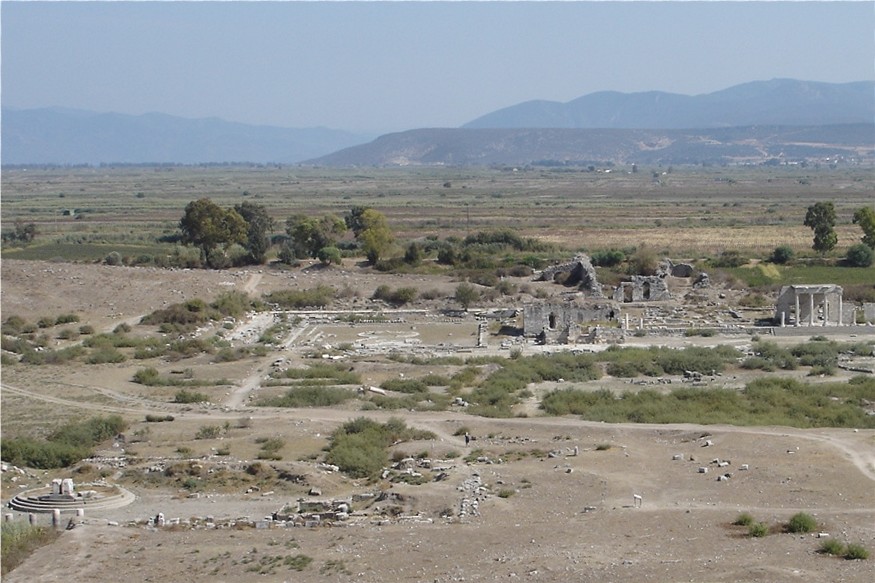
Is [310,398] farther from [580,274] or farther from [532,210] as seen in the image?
[532,210]

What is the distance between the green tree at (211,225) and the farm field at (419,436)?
450 cm

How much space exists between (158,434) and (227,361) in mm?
11145

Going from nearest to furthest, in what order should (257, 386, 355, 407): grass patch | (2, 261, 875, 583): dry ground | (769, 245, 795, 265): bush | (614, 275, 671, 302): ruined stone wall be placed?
(2, 261, 875, 583): dry ground → (257, 386, 355, 407): grass patch → (614, 275, 671, 302): ruined stone wall → (769, 245, 795, 265): bush

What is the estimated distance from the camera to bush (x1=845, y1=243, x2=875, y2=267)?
66.6m

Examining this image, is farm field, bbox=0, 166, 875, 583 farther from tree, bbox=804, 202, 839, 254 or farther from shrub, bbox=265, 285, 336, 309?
tree, bbox=804, 202, 839, 254

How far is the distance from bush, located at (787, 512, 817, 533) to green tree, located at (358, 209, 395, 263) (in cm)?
4888

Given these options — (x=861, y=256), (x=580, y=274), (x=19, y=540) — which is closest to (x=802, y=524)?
(x=19, y=540)

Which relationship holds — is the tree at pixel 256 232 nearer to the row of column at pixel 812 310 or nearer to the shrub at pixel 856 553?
the row of column at pixel 812 310

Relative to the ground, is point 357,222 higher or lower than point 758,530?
higher

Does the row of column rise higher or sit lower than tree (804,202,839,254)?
lower

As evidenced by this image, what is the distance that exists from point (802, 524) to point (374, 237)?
4932cm

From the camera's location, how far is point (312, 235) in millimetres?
72562

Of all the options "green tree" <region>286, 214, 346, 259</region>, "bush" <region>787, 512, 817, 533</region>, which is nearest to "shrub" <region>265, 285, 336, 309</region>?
"green tree" <region>286, 214, 346, 259</region>

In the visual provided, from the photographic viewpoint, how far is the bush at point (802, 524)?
73.9 ft
